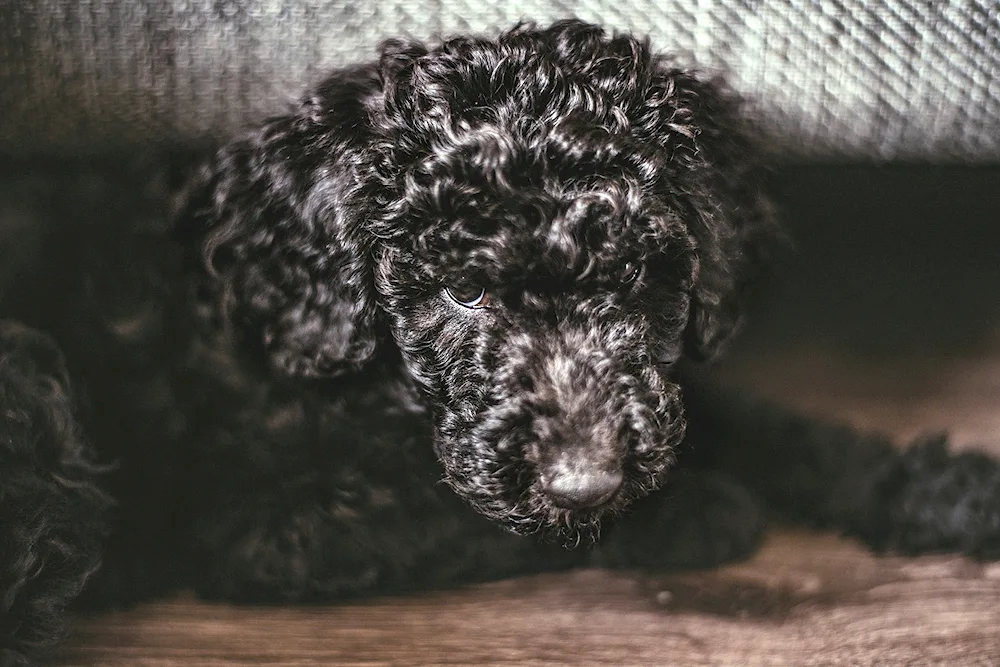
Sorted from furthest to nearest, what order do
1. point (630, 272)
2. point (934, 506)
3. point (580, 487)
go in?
point (934, 506) → point (630, 272) → point (580, 487)

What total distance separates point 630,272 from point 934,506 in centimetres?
88

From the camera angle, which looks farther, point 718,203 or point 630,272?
point 718,203

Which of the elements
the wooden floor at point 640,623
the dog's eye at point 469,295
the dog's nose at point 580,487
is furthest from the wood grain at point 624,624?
the dog's eye at point 469,295

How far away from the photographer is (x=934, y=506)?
1.66 m

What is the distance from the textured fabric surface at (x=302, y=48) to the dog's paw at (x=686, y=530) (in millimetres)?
741

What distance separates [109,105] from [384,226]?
2.30 ft

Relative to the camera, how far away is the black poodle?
122cm

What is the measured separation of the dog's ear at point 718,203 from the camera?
1.42 meters

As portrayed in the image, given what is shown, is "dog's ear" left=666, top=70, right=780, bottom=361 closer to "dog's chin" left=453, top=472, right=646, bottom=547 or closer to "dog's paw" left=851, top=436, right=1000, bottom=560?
"dog's chin" left=453, top=472, right=646, bottom=547

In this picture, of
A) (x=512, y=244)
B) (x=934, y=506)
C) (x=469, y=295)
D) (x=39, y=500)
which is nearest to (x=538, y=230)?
(x=512, y=244)

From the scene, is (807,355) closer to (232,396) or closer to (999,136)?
(999,136)

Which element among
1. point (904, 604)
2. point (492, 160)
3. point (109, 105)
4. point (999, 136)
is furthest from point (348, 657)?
point (999, 136)

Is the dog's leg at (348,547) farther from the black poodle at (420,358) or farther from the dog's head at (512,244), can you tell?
the dog's head at (512,244)

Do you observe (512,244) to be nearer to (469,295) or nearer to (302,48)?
(469,295)
